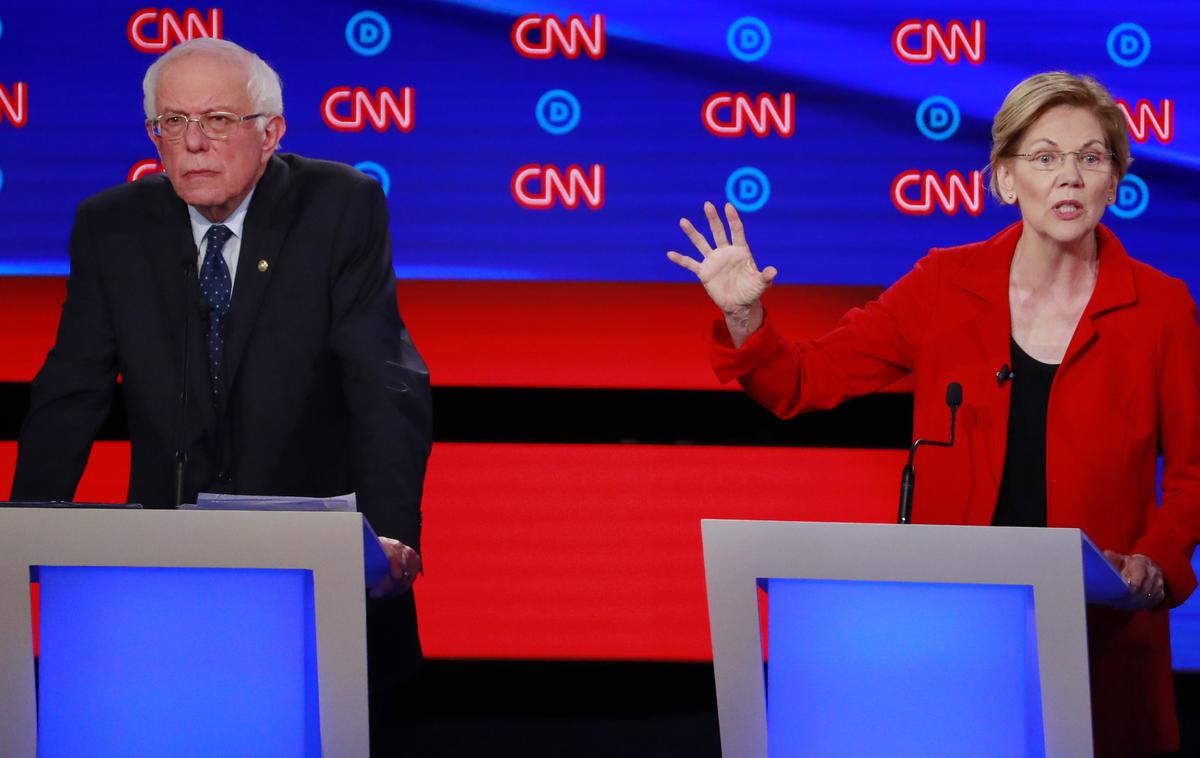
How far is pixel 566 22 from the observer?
3.77 metres

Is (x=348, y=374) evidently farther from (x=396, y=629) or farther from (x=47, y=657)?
(x=47, y=657)

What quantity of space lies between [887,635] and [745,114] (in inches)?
88.9

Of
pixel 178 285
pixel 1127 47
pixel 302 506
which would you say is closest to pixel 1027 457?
pixel 302 506

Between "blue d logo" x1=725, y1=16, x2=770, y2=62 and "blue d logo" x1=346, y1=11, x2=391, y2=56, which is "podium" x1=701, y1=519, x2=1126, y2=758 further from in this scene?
"blue d logo" x1=346, y1=11, x2=391, y2=56

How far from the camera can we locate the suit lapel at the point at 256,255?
2461 mm

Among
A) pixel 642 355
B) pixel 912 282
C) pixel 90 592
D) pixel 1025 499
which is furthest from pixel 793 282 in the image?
pixel 90 592

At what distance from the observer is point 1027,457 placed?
7.75ft

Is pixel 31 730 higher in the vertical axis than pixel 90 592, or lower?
lower

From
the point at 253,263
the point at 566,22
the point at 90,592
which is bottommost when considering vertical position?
the point at 90,592

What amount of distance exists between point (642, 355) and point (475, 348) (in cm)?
46

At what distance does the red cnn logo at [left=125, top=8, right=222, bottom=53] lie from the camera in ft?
12.2

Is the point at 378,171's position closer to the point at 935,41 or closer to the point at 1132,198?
the point at 935,41

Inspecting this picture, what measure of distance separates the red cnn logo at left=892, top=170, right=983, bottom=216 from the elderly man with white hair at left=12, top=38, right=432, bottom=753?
5.46ft

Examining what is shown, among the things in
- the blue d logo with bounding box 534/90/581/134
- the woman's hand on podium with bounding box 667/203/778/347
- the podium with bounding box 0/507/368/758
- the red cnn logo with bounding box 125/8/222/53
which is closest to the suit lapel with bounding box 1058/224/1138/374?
the woman's hand on podium with bounding box 667/203/778/347
